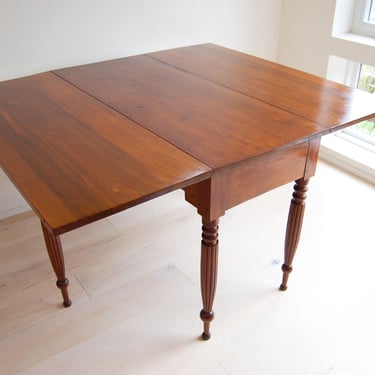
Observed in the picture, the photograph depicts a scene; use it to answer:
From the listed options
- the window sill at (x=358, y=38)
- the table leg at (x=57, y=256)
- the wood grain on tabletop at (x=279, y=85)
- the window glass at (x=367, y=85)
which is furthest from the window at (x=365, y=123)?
the table leg at (x=57, y=256)

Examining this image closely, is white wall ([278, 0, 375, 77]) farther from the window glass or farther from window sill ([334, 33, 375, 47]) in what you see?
the window glass

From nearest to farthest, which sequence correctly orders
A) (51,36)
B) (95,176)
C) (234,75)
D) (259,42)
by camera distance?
1. (95,176)
2. (234,75)
3. (51,36)
4. (259,42)

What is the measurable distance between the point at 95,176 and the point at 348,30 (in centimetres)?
206

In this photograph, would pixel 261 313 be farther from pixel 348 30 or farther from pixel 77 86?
pixel 348 30

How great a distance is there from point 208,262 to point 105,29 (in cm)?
134

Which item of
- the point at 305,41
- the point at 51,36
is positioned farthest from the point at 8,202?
the point at 305,41

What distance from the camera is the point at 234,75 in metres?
1.85

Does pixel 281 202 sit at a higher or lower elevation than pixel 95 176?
lower

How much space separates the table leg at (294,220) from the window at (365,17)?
1390mm

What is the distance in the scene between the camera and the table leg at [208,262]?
1382 millimetres

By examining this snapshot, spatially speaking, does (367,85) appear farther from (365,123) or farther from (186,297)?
(186,297)

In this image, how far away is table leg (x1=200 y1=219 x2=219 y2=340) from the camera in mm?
1382

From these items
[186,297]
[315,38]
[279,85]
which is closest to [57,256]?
[186,297]

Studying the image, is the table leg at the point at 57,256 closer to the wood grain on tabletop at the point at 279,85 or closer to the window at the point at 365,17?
the wood grain on tabletop at the point at 279,85
